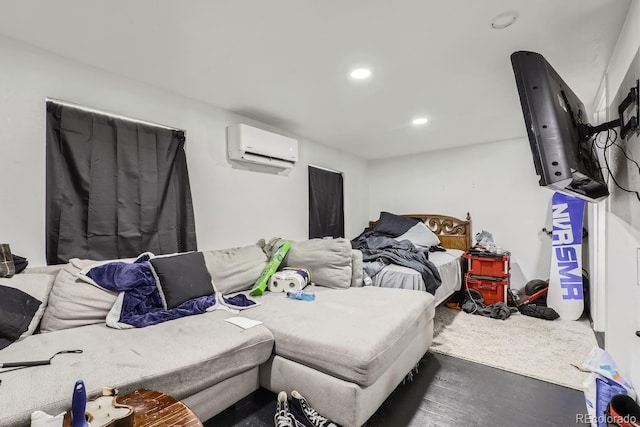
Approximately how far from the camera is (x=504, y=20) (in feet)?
5.37

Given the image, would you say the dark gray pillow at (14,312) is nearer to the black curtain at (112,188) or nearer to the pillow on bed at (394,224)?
the black curtain at (112,188)

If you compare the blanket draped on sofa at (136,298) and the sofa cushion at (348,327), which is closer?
the sofa cushion at (348,327)

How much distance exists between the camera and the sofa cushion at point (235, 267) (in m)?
2.51

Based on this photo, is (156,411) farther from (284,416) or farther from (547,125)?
(547,125)

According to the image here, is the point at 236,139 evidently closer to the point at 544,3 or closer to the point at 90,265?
the point at 90,265

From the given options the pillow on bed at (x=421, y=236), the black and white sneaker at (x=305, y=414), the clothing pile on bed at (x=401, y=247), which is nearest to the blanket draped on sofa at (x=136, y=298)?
the black and white sneaker at (x=305, y=414)

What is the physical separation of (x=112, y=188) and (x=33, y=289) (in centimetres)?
77

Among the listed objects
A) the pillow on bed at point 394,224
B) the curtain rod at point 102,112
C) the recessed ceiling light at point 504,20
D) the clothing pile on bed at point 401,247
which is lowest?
the clothing pile on bed at point 401,247

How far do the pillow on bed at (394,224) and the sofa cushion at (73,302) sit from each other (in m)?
3.56

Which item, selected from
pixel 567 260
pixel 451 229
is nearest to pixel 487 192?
pixel 451 229

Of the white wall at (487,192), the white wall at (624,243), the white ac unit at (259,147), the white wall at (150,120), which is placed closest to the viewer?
the white wall at (624,243)

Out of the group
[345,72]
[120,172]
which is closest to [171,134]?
[120,172]

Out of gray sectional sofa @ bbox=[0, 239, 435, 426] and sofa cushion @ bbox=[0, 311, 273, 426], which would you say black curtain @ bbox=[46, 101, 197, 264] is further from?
sofa cushion @ bbox=[0, 311, 273, 426]

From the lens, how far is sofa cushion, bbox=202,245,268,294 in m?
2.51
